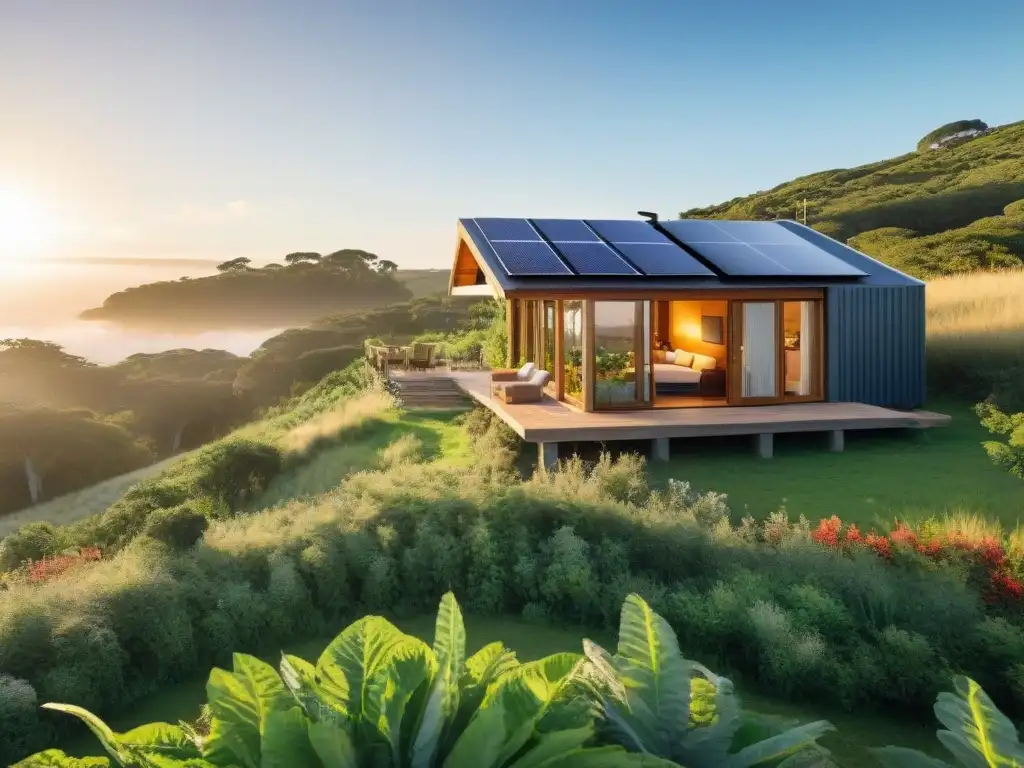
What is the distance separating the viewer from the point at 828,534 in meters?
7.67

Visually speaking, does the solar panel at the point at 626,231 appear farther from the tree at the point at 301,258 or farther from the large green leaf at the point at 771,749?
the tree at the point at 301,258

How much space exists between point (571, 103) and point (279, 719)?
21224 millimetres

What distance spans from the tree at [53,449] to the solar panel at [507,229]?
103 ft

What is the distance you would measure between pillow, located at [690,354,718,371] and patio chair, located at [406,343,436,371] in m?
6.86

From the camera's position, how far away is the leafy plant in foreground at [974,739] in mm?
1838

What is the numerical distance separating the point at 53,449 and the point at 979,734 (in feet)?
144

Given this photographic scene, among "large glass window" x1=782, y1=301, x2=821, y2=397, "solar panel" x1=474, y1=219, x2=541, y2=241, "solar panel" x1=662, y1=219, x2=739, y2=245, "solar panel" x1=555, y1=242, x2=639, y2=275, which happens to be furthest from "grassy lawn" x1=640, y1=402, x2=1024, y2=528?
"solar panel" x1=474, y1=219, x2=541, y2=241

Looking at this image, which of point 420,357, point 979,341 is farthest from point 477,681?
point 420,357

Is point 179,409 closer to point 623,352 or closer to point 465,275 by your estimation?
point 465,275

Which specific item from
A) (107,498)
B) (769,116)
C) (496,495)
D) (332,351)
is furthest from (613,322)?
(332,351)

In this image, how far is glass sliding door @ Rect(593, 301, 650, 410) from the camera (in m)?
13.4

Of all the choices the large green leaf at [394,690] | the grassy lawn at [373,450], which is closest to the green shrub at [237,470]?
the grassy lawn at [373,450]

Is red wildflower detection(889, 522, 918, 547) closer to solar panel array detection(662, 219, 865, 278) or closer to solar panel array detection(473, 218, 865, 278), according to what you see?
solar panel array detection(473, 218, 865, 278)

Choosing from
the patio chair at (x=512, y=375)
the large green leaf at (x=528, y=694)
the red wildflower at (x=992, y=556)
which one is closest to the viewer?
the large green leaf at (x=528, y=694)
